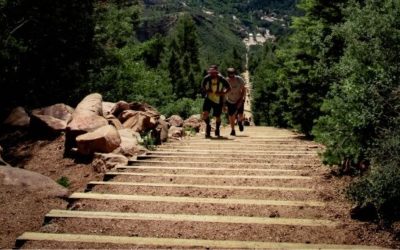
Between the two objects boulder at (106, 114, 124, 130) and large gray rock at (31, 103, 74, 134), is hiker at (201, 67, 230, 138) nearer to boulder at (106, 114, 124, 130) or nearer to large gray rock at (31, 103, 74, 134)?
boulder at (106, 114, 124, 130)

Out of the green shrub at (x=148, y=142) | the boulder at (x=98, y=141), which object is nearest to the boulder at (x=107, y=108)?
the green shrub at (x=148, y=142)

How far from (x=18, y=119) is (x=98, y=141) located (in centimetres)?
348

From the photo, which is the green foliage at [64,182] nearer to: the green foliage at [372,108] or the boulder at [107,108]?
the boulder at [107,108]

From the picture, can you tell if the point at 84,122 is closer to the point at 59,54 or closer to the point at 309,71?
the point at 59,54

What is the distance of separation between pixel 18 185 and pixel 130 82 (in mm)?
12536

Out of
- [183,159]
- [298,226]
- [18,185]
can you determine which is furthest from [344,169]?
[18,185]

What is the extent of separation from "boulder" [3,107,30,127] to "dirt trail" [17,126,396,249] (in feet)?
14.5

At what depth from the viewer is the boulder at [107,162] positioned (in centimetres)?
767

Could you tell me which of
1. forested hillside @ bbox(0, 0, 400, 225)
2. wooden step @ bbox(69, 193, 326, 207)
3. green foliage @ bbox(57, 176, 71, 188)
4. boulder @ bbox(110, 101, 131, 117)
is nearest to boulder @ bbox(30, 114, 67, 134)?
boulder @ bbox(110, 101, 131, 117)

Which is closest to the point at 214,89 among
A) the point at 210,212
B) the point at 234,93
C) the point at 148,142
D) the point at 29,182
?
the point at 234,93

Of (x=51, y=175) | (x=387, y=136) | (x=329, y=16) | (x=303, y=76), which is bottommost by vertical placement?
(x=51, y=175)

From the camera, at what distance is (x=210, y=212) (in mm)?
4949

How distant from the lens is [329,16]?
13.9 m

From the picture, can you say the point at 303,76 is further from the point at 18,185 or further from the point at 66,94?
the point at 18,185
